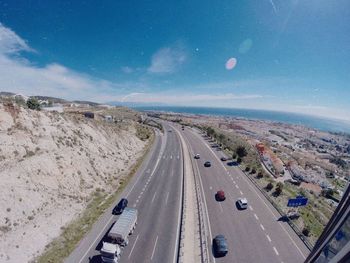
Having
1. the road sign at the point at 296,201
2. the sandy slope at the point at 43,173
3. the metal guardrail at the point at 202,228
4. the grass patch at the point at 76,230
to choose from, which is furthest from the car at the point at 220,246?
the sandy slope at the point at 43,173

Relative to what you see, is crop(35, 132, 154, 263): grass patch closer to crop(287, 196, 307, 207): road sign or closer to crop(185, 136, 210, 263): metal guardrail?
crop(185, 136, 210, 263): metal guardrail

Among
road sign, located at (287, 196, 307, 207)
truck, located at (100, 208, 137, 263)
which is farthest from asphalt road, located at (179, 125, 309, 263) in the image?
truck, located at (100, 208, 137, 263)

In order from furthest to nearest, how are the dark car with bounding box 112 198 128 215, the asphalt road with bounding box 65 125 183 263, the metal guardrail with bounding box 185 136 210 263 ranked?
the dark car with bounding box 112 198 128 215
the asphalt road with bounding box 65 125 183 263
the metal guardrail with bounding box 185 136 210 263

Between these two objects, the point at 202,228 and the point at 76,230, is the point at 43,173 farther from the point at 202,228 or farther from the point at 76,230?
the point at 202,228

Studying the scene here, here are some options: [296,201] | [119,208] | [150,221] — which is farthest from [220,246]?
[119,208]

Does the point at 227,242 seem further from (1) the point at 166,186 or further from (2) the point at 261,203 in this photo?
(1) the point at 166,186

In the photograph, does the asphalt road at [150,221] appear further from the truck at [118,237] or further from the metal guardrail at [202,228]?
Answer: the metal guardrail at [202,228]

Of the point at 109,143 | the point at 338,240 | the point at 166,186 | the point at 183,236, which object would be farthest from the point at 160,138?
the point at 338,240
